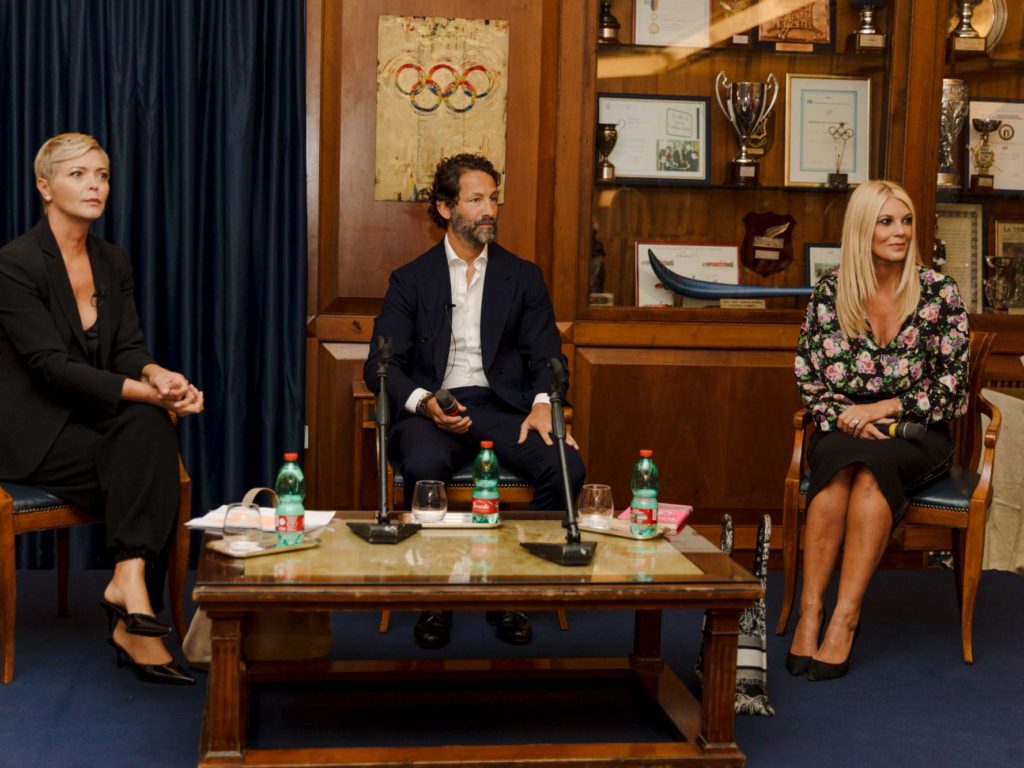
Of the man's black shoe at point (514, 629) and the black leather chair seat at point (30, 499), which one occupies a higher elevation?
the black leather chair seat at point (30, 499)

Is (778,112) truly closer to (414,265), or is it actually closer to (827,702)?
(414,265)

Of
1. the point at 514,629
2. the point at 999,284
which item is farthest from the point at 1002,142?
the point at 514,629

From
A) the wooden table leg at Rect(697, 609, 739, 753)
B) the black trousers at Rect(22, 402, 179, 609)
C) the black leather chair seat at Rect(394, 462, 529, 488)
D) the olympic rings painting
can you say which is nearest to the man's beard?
the olympic rings painting

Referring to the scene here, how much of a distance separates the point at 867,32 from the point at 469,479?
2.22 metres

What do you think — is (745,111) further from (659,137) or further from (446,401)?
(446,401)

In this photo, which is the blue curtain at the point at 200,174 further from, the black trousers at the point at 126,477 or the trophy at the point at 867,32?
the trophy at the point at 867,32

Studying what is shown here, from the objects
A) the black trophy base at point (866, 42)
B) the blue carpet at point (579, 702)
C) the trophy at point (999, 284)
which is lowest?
the blue carpet at point (579, 702)

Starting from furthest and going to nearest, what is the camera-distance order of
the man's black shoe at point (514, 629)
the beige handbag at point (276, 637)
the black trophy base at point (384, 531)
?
the man's black shoe at point (514, 629), the beige handbag at point (276, 637), the black trophy base at point (384, 531)

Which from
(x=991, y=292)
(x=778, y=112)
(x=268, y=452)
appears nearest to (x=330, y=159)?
(x=268, y=452)

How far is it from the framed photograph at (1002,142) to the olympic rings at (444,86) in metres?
1.80

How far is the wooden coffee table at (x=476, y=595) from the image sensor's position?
210 centimetres

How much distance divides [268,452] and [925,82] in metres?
2.59

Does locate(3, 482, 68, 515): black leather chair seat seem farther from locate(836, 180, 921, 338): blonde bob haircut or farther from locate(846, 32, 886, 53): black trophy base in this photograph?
locate(846, 32, 886, 53): black trophy base

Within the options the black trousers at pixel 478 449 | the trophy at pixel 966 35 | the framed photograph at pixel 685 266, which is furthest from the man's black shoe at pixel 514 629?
the trophy at pixel 966 35
